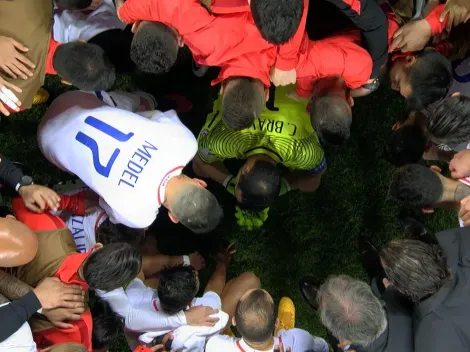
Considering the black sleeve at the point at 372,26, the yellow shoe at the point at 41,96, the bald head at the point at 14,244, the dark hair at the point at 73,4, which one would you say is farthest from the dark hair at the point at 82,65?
the black sleeve at the point at 372,26

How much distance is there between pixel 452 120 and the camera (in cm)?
224

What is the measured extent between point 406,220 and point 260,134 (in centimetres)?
127

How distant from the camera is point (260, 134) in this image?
2.60 meters

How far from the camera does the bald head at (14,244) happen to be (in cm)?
203

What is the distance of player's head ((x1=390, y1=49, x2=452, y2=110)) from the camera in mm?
2295

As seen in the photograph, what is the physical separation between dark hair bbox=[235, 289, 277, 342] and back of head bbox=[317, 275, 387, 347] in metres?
0.28

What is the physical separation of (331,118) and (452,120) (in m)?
0.54

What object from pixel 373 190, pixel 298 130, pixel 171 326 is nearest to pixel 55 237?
pixel 171 326

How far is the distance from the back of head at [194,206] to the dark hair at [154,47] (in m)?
0.57

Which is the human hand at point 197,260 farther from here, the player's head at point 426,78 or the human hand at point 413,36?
the human hand at point 413,36

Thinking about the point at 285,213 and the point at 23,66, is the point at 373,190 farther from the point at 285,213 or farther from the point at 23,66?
the point at 23,66

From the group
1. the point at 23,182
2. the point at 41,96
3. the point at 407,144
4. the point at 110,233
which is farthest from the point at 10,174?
the point at 407,144

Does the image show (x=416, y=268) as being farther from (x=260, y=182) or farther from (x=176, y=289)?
(x=176, y=289)

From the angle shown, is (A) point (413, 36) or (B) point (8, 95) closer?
(B) point (8, 95)
